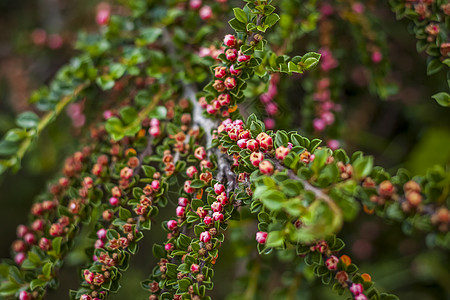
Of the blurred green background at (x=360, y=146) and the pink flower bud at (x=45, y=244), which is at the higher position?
the pink flower bud at (x=45, y=244)

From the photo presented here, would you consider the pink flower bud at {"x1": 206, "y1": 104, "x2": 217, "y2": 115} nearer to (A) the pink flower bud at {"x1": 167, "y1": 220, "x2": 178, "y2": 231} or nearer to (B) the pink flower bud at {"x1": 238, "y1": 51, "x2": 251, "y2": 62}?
(B) the pink flower bud at {"x1": 238, "y1": 51, "x2": 251, "y2": 62}

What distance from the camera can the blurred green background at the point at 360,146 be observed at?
3.99 feet

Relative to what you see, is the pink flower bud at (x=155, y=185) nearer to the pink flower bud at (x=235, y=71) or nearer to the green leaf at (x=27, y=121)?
the pink flower bud at (x=235, y=71)

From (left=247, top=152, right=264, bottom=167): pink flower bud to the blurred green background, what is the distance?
505 millimetres

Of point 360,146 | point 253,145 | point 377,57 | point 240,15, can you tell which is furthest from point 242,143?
point 360,146

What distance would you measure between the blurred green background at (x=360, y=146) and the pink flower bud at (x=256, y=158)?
0.50 metres

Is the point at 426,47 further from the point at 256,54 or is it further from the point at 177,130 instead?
the point at 177,130

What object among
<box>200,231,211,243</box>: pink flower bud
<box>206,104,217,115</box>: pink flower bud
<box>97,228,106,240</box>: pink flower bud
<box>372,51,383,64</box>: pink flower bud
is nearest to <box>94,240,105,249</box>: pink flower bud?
<box>97,228,106,240</box>: pink flower bud

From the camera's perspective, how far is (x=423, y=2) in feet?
2.51

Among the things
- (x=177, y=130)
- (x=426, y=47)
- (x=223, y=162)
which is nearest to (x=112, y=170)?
(x=177, y=130)

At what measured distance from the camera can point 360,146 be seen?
4.61 ft

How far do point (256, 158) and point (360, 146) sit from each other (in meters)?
0.91

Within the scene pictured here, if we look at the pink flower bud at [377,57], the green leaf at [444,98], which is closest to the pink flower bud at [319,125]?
the pink flower bud at [377,57]

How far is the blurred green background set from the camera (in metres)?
1.22
